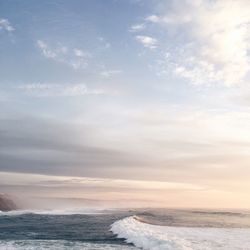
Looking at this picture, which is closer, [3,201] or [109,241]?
[109,241]

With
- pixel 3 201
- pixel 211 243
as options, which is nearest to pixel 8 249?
pixel 211 243

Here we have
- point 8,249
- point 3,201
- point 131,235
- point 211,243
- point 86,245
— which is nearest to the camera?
point 8,249

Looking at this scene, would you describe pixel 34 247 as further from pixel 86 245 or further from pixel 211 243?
pixel 211 243

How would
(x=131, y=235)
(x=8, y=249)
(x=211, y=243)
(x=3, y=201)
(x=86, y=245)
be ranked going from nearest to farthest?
(x=8, y=249) < (x=86, y=245) < (x=211, y=243) < (x=131, y=235) < (x=3, y=201)

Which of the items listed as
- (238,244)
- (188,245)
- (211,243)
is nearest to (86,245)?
(188,245)

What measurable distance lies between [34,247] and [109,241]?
7090 millimetres

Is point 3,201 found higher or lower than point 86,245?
higher

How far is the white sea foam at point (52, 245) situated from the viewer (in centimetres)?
2995

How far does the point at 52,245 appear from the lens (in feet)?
103

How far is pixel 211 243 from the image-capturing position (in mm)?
34562

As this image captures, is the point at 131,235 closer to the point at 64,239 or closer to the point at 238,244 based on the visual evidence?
the point at 64,239

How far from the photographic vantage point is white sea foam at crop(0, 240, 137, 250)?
2995 cm

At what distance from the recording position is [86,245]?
1243 inches

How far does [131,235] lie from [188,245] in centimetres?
720
